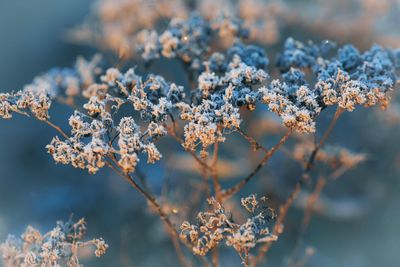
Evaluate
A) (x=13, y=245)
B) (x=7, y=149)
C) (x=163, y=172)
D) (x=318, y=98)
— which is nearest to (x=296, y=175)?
(x=163, y=172)

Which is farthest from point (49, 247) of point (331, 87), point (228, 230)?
point (331, 87)

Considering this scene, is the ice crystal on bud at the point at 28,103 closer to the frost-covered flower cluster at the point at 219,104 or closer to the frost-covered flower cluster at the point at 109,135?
the frost-covered flower cluster at the point at 109,135

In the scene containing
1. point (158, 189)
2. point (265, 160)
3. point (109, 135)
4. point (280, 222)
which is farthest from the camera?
point (158, 189)

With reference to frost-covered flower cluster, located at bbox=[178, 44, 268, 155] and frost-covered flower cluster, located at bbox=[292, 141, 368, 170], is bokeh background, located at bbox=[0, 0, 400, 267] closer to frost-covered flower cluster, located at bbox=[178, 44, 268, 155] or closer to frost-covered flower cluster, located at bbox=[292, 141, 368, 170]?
frost-covered flower cluster, located at bbox=[292, 141, 368, 170]

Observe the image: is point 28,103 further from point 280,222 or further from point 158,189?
point 158,189

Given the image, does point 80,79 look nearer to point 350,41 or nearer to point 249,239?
point 249,239

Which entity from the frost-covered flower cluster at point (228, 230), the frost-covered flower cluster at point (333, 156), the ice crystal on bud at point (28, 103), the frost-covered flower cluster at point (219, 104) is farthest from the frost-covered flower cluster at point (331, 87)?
the ice crystal on bud at point (28, 103)
